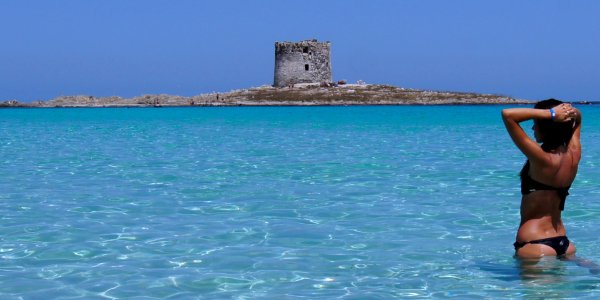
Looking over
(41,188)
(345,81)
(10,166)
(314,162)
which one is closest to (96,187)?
(41,188)

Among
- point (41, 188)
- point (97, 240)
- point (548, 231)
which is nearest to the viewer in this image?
point (548, 231)

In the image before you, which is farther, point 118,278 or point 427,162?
point 427,162

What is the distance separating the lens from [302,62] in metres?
91.9

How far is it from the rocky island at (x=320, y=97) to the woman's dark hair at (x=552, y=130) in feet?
259

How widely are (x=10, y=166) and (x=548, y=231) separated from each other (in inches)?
535

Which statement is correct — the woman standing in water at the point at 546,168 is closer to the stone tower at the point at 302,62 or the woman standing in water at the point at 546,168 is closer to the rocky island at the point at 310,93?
the rocky island at the point at 310,93

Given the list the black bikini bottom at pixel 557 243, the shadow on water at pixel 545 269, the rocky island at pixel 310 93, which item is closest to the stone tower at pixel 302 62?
the rocky island at pixel 310 93

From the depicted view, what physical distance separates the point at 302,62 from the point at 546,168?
85.8 metres

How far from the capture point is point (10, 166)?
59.0 feet

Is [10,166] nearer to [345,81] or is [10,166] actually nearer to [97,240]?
[97,240]

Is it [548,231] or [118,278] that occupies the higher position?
[548,231]

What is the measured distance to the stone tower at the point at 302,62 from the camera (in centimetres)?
9194

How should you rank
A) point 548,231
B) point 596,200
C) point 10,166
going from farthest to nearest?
point 10,166
point 596,200
point 548,231

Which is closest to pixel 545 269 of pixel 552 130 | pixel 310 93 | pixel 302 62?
pixel 552 130
